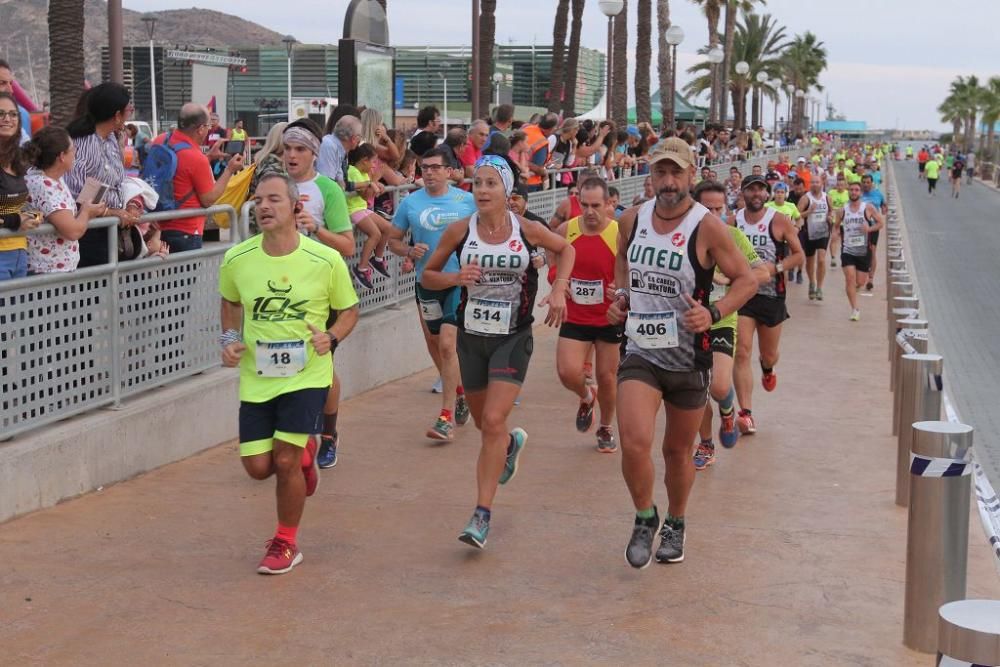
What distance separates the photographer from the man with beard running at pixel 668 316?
6328mm

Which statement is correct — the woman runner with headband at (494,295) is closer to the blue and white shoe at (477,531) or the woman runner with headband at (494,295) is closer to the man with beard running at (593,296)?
the blue and white shoe at (477,531)

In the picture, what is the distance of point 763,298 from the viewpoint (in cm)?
1046

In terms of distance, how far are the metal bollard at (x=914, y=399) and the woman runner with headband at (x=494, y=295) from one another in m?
2.04

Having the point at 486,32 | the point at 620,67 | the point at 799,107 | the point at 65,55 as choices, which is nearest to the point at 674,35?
the point at 620,67

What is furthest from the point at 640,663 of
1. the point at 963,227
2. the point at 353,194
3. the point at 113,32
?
the point at 963,227

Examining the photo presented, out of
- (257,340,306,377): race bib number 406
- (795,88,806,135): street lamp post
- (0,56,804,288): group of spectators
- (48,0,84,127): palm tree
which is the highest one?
(795,88,806,135): street lamp post

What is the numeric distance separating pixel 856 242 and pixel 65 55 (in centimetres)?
1082

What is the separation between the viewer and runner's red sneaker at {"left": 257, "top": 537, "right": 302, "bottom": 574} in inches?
251

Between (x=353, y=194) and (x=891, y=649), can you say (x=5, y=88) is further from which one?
(x=891, y=649)

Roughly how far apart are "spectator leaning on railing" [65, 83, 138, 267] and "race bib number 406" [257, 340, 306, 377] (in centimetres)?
217

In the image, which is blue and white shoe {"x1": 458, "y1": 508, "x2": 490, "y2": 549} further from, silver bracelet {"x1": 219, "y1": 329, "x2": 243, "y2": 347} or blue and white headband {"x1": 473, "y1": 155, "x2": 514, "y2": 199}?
Result: blue and white headband {"x1": 473, "y1": 155, "x2": 514, "y2": 199}

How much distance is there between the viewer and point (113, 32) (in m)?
11.8

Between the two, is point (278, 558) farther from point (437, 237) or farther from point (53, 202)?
point (437, 237)

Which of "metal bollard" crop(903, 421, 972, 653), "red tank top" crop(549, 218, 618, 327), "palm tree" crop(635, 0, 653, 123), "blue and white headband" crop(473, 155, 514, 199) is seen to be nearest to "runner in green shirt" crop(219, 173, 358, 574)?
"blue and white headband" crop(473, 155, 514, 199)
